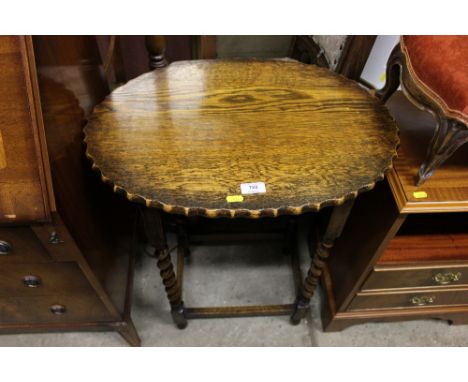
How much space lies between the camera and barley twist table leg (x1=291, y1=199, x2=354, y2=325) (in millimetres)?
859

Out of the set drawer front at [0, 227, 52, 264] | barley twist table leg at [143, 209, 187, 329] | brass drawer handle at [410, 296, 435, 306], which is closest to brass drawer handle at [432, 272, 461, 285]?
brass drawer handle at [410, 296, 435, 306]

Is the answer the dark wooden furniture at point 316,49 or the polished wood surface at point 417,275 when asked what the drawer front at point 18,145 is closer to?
the dark wooden furniture at point 316,49

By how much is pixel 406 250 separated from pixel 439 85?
47 cm

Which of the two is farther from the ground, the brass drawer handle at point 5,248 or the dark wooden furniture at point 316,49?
the dark wooden furniture at point 316,49

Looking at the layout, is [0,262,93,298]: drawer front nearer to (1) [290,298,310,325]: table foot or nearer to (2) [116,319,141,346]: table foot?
(2) [116,319,141,346]: table foot

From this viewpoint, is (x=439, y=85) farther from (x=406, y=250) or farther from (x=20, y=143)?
(x=20, y=143)

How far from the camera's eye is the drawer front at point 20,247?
72 cm

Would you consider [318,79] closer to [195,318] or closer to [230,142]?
[230,142]

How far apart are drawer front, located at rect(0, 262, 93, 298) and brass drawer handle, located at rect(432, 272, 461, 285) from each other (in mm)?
956

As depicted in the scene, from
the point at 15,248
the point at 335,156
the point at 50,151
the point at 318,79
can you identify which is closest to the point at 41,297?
the point at 15,248

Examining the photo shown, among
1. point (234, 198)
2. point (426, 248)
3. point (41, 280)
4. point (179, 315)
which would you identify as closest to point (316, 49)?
point (426, 248)

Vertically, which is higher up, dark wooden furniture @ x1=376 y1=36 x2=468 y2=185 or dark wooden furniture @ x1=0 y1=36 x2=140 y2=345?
dark wooden furniture @ x1=376 y1=36 x2=468 y2=185

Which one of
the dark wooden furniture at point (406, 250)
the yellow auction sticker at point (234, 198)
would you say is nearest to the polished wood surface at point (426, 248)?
the dark wooden furniture at point (406, 250)

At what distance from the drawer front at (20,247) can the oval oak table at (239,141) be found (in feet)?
0.63
